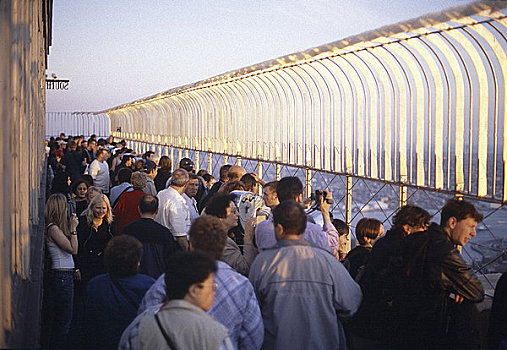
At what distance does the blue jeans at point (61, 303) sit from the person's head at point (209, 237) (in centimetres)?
A: 271

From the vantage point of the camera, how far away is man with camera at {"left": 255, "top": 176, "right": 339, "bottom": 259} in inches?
185

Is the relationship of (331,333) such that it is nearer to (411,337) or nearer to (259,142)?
(411,337)

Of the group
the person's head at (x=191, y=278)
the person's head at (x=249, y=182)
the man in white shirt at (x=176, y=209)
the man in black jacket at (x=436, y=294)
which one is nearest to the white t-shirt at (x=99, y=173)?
the man in white shirt at (x=176, y=209)

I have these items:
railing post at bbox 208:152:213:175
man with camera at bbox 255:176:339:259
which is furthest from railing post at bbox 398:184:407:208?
railing post at bbox 208:152:213:175

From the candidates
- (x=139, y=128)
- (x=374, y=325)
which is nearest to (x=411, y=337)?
(x=374, y=325)

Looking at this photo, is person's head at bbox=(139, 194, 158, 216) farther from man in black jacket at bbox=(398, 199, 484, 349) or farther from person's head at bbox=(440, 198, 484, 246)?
person's head at bbox=(440, 198, 484, 246)

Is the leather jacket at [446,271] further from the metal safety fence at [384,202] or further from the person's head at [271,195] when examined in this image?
the person's head at [271,195]

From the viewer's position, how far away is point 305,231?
4.71 meters

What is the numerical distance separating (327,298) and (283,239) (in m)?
0.48

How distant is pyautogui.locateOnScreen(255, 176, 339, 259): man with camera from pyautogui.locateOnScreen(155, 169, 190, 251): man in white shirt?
1.77 m

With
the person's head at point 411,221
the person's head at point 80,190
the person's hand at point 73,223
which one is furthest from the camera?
the person's head at point 80,190

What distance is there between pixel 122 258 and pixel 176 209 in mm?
2964

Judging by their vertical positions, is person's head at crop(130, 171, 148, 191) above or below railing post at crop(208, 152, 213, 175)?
above

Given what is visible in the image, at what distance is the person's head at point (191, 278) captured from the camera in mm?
2842
